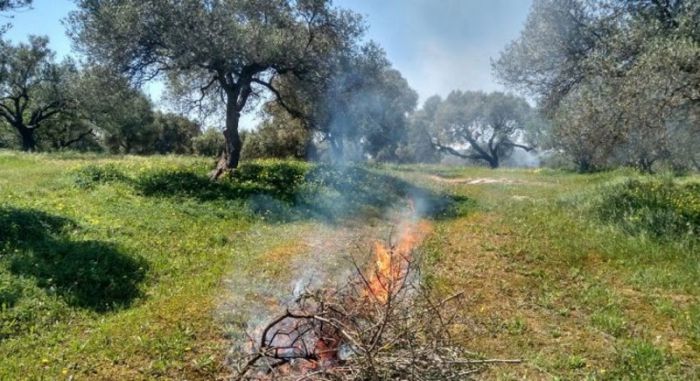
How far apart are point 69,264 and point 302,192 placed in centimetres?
879

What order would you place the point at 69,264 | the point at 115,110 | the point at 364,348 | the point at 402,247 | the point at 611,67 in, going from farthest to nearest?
the point at 115,110 < the point at 611,67 < the point at 402,247 < the point at 69,264 < the point at 364,348

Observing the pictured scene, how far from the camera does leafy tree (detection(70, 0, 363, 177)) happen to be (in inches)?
660

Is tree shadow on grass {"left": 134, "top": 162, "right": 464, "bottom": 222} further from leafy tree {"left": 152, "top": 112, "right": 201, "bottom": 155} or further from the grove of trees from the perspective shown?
leafy tree {"left": 152, "top": 112, "right": 201, "bottom": 155}

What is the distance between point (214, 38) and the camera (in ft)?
55.3

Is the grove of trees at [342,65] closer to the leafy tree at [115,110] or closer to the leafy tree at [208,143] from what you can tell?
the leafy tree at [115,110]

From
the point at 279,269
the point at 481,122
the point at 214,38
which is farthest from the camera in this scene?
the point at 481,122

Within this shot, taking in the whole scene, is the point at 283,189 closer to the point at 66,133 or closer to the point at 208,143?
the point at 208,143

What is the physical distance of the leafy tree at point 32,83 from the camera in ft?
123

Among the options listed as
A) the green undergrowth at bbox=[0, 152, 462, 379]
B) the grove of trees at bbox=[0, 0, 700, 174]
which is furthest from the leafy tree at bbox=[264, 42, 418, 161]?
the green undergrowth at bbox=[0, 152, 462, 379]

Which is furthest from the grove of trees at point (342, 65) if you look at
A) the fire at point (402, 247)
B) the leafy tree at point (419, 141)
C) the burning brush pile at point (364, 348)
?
the leafy tree at point (419, 141)

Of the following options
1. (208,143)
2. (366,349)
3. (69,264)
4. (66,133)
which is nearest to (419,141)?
(208,143)

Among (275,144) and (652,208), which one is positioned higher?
(275,144)

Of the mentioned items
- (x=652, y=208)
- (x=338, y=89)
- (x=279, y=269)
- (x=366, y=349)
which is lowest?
(x=279, y=269)

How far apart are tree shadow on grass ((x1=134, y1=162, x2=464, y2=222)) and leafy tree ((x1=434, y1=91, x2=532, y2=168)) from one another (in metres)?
39.2
